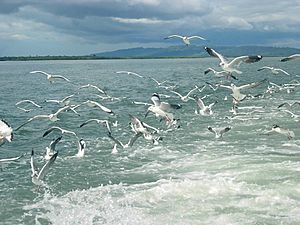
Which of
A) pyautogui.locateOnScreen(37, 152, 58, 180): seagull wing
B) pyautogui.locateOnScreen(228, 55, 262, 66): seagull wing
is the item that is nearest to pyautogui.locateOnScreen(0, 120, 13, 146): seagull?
pyautogui.locateOnScreen(37, 152, 58, 180): seagull wing

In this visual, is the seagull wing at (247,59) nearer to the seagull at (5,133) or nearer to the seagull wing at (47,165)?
the seagull wing at (47,165)

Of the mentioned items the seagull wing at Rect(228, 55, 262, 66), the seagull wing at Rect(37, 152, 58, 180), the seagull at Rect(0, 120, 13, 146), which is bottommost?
the seagull wing at Rect(37, 152, 58, 180)

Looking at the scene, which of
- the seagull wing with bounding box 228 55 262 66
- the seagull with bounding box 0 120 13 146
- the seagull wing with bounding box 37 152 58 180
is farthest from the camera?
the seagull wing with bounding box 228 55 262 66

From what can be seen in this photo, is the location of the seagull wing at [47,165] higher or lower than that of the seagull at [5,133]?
lower

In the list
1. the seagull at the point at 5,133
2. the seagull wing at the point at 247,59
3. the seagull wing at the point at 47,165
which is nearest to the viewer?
the seagull at the point at 5,133

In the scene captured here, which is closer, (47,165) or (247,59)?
(47,165)

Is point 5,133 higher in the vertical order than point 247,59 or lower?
lower

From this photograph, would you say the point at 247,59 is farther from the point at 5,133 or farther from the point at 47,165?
the point at 5,133

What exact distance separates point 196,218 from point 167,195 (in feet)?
6.50

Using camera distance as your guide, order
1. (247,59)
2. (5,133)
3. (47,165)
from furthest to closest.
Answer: (247,59) → (47,165) → (5,133)

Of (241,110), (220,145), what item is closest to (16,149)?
(220,145)

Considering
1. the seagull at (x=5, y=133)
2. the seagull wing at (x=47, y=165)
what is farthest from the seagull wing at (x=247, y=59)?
the seagull at (x=5, y=133)

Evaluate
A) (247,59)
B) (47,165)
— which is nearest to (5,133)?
(47,165)

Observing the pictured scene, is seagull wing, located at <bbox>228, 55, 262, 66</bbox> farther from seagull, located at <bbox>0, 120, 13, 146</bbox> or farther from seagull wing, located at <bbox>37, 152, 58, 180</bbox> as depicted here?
seagull, located at <bbox>0, 120, 13, 146</bbox>
